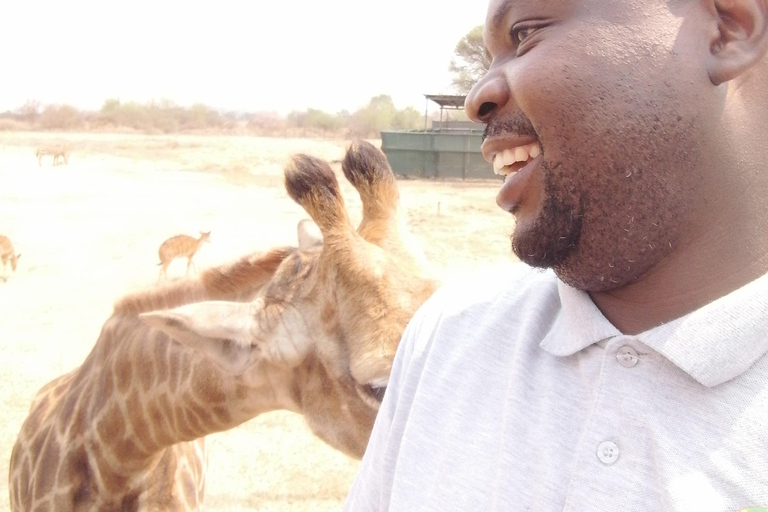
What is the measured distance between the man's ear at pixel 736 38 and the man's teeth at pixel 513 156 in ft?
1.03

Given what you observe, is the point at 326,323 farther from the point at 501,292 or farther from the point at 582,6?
the point at 582,6

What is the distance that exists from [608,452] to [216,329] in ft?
5.22

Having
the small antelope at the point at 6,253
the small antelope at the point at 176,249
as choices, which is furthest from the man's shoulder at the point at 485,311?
the small antelope at the point at 6,253

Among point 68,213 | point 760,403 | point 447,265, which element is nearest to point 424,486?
point 760,403

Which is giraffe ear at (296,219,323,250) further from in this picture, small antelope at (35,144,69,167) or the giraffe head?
small antelope at (35,144,69,167)

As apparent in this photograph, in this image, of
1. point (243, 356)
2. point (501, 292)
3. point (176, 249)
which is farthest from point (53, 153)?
point (501, 292)

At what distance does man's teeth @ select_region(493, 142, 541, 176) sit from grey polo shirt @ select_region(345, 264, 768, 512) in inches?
10.4

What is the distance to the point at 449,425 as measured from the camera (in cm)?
125

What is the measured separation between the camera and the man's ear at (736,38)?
112cm

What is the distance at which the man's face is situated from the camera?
1114mm

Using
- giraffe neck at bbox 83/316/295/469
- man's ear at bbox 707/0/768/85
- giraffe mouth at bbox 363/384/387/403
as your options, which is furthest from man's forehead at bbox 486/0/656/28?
giraffe neck at bbox 83/316/295/469

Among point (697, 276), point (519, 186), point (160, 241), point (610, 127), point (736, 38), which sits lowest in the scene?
point (160, 241)

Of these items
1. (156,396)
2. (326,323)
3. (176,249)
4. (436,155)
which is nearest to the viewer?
(326,323)

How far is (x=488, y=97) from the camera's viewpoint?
122 centimetres
